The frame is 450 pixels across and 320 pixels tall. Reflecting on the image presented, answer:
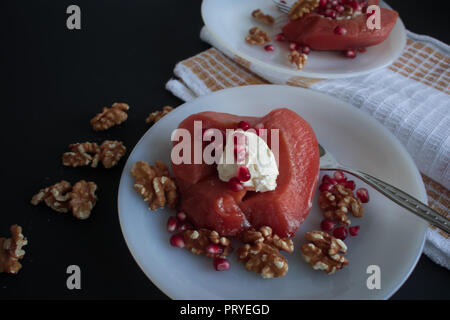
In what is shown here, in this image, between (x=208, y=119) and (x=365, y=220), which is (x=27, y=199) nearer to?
(x=208, y=119)

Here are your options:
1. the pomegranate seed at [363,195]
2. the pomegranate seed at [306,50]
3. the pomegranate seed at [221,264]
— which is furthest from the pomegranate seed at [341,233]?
the pomegranate seed at [306,50]

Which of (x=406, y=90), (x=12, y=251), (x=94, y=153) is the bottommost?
(x=12, y=251)

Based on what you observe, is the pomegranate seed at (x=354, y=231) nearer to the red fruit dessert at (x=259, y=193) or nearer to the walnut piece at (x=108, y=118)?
the red fruit dessert at (x=259, y=193)

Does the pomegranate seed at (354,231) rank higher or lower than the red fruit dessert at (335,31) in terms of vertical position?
lower

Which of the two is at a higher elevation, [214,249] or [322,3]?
[322,3]

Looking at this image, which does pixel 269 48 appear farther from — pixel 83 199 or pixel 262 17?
pixel 83 199

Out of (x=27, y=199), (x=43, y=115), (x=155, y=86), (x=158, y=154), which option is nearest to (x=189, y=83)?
(x=155, y=86)

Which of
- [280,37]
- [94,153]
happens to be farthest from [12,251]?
[280,37]
